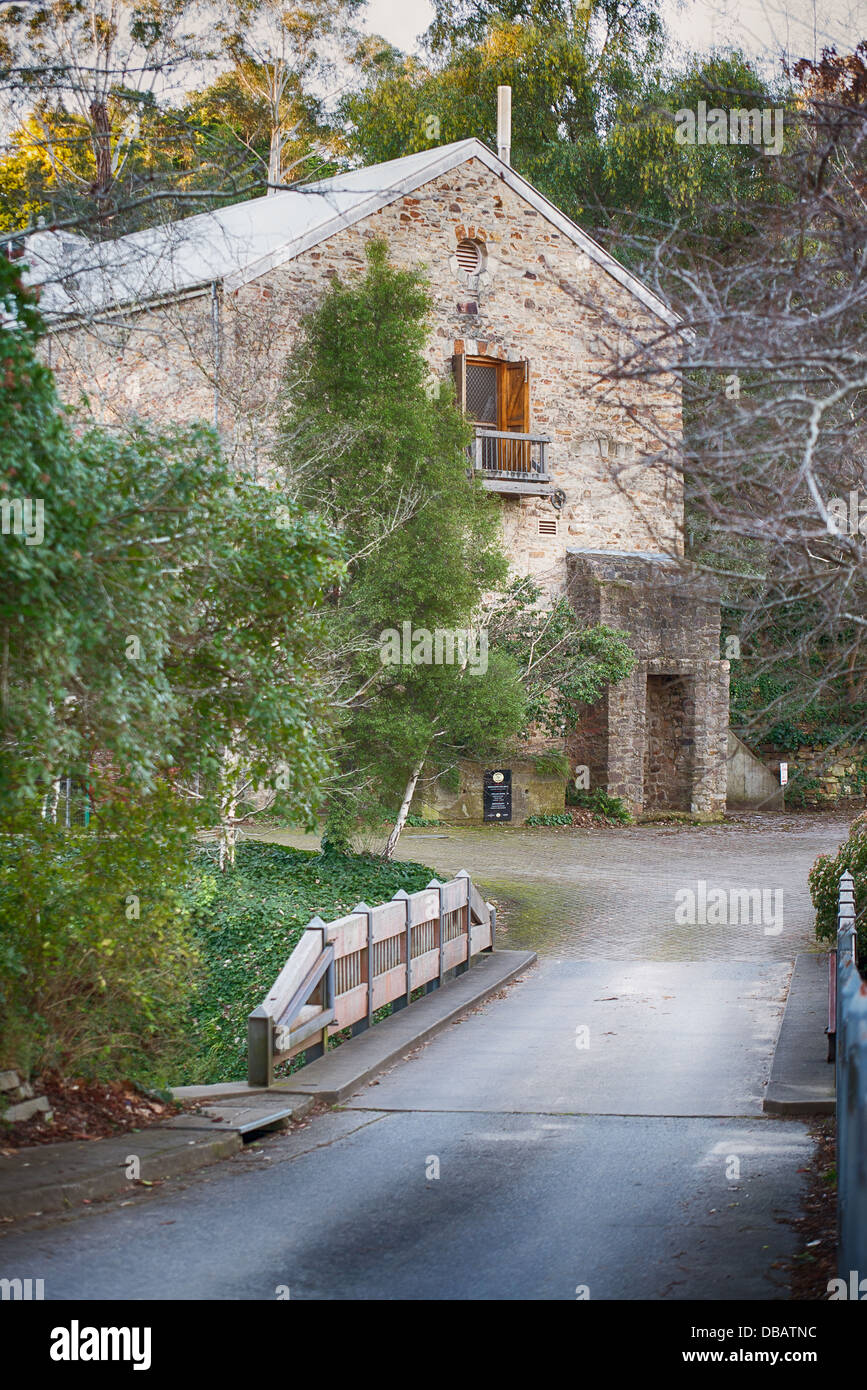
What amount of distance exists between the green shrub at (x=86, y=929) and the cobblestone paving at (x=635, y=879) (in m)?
7.52

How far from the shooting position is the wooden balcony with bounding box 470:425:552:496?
26.4 meters

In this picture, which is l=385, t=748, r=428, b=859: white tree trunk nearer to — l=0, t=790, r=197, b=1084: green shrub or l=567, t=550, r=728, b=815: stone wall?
l=0, t=790, r=197, b=1084: green shrub

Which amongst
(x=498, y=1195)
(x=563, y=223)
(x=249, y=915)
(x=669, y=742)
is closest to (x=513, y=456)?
(x=563, y=223)

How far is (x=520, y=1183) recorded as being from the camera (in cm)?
801

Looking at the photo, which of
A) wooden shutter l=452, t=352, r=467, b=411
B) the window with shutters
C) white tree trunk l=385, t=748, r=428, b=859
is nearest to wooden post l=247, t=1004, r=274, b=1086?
white tree trunk l=385, t=748, r=428, b=859

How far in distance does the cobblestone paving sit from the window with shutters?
697 cm

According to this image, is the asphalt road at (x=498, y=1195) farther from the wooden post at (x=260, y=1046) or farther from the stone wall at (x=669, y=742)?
the stone wall at (x=669, y=742)

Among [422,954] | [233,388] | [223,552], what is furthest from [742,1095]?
[233,388]

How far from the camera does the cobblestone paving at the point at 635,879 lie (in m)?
16.6

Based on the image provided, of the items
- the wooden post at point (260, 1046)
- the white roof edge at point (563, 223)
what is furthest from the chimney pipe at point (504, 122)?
the wooden post at point (260, 1046)

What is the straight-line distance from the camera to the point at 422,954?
1377cm

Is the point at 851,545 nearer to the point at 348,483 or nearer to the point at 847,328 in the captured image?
the point at 847,328

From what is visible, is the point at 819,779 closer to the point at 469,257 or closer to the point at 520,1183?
the point at 469,257
